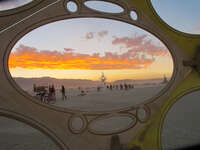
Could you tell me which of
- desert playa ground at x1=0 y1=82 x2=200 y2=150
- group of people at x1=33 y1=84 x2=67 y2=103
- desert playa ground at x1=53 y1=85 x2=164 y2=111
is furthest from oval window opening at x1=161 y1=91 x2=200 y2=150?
group of people at x1=33 y1=84 x2=67 y2=103

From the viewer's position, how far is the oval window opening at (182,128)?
23.8ft

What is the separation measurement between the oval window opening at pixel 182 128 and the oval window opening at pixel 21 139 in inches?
209

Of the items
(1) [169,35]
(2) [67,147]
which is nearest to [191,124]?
(1) [169,35]

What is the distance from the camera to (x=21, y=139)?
7.27m

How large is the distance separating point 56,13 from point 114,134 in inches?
151

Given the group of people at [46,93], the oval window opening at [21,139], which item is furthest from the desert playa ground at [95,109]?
the group of people at [46,93]

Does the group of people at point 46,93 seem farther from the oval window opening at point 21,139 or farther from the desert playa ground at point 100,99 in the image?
the oval window opening at point 21,139

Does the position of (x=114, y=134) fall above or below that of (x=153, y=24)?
below

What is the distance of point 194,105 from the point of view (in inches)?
486

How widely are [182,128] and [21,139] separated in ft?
27.3

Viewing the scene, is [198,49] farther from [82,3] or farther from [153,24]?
[82,3]

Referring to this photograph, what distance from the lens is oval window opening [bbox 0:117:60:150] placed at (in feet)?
22.2

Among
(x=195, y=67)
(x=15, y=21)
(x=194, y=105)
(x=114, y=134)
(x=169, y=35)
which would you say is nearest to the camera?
(x=15, y=21)

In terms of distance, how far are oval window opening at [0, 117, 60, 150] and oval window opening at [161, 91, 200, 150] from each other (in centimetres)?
532
